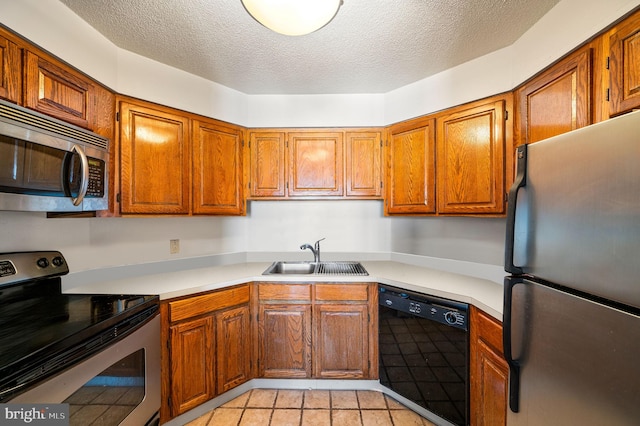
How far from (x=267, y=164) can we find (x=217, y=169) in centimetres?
42

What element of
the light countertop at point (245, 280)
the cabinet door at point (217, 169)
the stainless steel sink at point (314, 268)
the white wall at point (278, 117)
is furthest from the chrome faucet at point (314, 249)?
the cabinet door at point (217, 169)

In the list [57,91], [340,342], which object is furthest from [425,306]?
[57,91]

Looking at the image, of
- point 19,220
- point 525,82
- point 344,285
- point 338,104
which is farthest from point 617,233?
point 19,220

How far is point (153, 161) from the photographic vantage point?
177cm

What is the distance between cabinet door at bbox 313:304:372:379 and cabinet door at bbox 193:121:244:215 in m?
1.11

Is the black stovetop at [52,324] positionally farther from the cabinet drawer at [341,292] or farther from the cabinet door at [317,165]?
the cabinet door at [317,165]

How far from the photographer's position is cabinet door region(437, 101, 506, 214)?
5.41ft

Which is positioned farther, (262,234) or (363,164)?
(262,234)

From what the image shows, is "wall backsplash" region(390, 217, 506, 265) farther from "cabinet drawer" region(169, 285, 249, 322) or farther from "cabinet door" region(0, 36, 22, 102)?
"cabinet door" region(0, 36, 22, 102)

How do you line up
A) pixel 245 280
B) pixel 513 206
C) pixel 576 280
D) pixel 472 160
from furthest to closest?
1. pixel 245 280
2. pixel 472 160
3. pixel 513 206
4. pixel 576 280

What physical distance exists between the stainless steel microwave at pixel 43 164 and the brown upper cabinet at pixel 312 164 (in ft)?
3.72

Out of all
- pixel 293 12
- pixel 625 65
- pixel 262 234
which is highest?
pixel 293 12

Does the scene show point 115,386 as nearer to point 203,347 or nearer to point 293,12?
point 203,347

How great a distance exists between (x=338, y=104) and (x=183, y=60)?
122 cm
